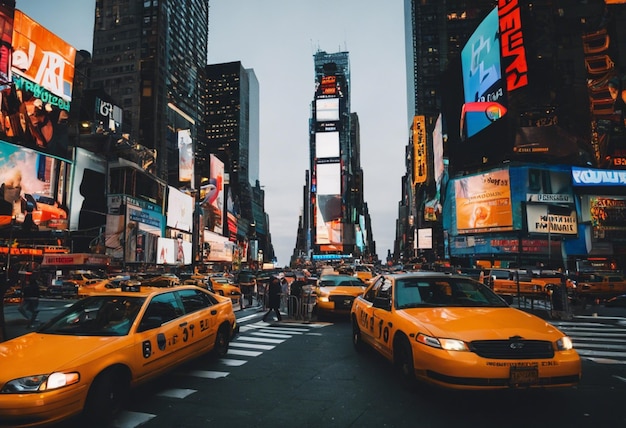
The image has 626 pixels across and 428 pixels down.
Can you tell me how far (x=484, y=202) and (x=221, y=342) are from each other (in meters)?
49.5

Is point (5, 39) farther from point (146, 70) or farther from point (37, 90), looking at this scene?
point (146, 70)

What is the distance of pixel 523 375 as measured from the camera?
15.2 feet

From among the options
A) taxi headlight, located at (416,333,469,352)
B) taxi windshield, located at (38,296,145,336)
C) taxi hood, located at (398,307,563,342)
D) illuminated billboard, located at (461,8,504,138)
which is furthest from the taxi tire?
illuminated billboard, located at (461,8,504,138)

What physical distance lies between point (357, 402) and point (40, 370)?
12.3 feet

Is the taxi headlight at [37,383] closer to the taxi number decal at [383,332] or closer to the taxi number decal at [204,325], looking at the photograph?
the taxi number decal at [204,325]

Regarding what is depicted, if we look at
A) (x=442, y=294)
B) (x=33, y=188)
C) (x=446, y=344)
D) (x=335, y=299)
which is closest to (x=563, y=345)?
(x=446, y=344)

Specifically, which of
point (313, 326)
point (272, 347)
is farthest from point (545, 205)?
point (272, 347)

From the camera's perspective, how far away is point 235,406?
5.35 meters

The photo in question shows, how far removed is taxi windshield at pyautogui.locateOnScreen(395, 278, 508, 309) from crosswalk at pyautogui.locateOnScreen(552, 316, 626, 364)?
11.6 ft

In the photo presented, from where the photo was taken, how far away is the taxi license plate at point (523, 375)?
181 inches

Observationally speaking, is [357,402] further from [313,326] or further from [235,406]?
[313,326]

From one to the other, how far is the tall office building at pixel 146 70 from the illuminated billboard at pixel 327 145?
56.0 m

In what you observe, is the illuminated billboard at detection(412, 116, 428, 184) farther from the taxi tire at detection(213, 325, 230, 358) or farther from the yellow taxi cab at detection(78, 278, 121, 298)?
the taxi tire at detection(213, 325, 230, 358)

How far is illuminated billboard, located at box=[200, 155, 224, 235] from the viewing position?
93.2 metres
